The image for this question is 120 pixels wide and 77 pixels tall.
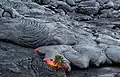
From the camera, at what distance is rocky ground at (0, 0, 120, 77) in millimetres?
5191

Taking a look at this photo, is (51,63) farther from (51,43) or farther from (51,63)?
(51,43)

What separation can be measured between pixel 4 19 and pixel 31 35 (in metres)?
0.91

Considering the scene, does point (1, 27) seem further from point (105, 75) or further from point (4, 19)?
point (105, 75)

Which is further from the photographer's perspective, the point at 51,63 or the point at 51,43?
the point at 51,43

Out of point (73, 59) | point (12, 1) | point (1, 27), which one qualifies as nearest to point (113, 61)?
point (73, 59)

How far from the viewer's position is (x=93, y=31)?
774 centimetres

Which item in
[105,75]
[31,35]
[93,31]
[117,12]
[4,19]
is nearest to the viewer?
[105,75]

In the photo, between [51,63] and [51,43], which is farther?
[51,43]

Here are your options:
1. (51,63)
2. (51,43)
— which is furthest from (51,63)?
(51,43)

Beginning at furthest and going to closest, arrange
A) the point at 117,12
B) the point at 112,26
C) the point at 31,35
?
the point at 117,12, the point at 112,26, the point at 31,35

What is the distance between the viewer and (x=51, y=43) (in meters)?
6.45

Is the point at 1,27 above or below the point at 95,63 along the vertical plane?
above

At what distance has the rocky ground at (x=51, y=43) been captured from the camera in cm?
519

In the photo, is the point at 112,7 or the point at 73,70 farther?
the point at 112,7
